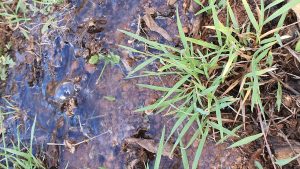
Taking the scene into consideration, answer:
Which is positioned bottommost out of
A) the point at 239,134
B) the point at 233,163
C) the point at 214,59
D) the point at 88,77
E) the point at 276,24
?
the point at 233,163

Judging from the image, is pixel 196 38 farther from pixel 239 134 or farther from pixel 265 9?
pixel 239 134

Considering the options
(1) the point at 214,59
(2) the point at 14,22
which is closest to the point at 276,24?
(1) the point at 214,59

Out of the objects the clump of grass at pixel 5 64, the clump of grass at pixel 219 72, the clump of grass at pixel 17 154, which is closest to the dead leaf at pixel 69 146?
the clump of grass at pixel 17 154

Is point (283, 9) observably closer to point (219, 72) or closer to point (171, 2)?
point (219, 72)

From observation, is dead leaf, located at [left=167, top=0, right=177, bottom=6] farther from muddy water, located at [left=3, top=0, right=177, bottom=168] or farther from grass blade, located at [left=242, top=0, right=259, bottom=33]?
grass blade, located at [left=242, top=0, right=259, bottom=33]

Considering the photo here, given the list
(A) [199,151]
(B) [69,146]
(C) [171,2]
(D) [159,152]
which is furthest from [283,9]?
(B) [69,146]

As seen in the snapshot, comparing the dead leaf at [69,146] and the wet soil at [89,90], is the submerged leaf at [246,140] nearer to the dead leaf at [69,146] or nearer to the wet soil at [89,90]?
the wet soil at [89,90]
